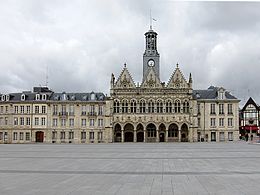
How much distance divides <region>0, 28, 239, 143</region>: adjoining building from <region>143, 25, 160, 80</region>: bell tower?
1475 millimetres

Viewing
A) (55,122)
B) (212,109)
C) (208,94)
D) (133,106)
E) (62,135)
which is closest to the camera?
(133,106)

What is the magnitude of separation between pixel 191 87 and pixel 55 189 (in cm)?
6026

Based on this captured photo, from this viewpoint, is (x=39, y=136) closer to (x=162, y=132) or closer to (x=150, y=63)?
(x=162, y=132)

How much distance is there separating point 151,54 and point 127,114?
54.2 ft

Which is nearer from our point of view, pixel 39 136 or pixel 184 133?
pixel 184 133

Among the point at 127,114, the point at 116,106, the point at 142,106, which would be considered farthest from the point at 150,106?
the point at 116,106

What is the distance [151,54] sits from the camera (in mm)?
76562

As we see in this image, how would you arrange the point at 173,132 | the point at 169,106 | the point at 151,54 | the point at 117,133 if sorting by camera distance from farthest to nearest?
1. the point at 151,54
2. the point at 117,133
3. the point at 173,132
4. the point at 169,106

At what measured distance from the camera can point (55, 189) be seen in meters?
12.3

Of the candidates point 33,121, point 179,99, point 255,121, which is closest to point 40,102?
point 33,121

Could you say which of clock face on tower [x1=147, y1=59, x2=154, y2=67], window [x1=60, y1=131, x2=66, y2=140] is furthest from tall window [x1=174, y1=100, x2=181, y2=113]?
window [x1=60, y1=131, x2=66, y2=140]

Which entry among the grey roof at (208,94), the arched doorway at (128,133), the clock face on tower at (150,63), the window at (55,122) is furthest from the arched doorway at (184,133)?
the window at (55,122)

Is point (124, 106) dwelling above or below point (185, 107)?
above

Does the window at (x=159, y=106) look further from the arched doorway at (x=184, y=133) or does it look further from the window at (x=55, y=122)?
the window at (x=55, y=122)
